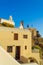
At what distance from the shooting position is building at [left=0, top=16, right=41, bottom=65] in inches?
1132

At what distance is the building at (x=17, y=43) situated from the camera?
94.3ft

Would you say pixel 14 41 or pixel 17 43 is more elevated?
pixel 14 41

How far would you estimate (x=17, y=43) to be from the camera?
101 feet

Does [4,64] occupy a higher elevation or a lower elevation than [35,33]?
lower

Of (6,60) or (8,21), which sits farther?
(8,21)

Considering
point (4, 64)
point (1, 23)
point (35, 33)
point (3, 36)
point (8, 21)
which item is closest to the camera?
point (4, 64)

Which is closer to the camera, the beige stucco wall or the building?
the beige stucco wall

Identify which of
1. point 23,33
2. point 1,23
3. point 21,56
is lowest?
point 21,56

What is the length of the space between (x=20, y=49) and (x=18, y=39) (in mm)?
2274

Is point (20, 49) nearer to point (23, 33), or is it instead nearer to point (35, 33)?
point (23, 33)

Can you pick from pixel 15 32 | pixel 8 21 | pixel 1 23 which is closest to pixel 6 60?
pixel 15 32

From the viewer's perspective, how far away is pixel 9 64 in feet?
38.0

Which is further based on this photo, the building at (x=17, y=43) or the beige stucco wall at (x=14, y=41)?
the building at (x=17, y=43)

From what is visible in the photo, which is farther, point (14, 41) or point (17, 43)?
point (17, 43)
